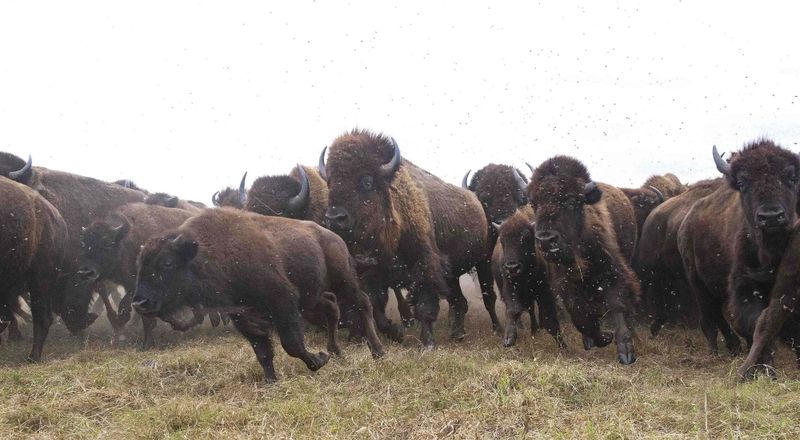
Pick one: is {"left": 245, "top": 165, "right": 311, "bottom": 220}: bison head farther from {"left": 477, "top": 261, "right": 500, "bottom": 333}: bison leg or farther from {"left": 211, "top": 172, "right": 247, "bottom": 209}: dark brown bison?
{"left": 477, "top": 261, "right": 500, "bottom": 333}: bison leg

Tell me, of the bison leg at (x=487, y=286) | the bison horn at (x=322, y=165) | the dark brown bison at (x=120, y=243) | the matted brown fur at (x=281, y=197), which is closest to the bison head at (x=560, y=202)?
the bison horn at (x=322, y=165)

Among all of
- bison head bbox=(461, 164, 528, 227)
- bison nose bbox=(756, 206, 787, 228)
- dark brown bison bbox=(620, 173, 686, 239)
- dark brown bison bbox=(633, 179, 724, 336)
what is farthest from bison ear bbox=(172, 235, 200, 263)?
dark brown bison bbox=(620, 173, 686, 239)

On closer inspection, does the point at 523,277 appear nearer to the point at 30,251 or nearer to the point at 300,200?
the point at 300,200

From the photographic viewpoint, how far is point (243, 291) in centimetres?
645

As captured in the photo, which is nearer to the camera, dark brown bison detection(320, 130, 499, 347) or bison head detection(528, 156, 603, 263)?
bison head detection(528, 156, 603, 263)

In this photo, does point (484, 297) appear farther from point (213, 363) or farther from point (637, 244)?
point (213, 363)

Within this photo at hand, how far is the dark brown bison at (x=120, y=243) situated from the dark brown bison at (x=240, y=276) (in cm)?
374

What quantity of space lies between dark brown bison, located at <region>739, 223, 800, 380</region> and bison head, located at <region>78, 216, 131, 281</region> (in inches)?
323

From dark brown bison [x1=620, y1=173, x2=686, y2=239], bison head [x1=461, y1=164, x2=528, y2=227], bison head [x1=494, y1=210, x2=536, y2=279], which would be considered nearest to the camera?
bison head [x1=494, y1=210, x2=536, y2=279]

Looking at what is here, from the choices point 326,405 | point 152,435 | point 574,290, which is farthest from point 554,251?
point 152,435

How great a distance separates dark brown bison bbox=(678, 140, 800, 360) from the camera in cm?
654

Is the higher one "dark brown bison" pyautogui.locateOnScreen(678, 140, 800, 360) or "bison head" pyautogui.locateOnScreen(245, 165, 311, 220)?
"dark brown bison" pyautogui.locateOnScreen(678, 140, 800, 360)

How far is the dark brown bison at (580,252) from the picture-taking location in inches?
296

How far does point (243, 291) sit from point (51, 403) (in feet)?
5.81
